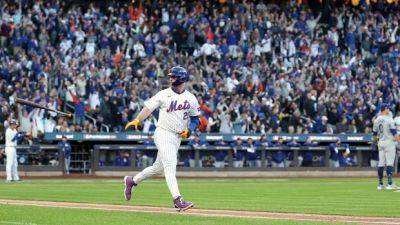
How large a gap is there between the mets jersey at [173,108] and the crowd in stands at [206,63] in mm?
17156

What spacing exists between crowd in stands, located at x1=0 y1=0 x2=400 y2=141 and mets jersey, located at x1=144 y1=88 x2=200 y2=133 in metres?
17.2

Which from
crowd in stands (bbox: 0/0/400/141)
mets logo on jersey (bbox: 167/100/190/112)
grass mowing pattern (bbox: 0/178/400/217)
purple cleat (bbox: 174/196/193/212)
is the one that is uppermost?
crowd in stands (bbox: 0/0/400/141)

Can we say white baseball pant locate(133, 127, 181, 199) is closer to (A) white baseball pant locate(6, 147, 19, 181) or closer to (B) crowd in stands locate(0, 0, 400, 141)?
(A) white baseball pant locate(6, 147, 19, 181)

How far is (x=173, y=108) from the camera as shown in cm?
1457

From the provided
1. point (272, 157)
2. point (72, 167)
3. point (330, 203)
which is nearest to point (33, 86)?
point (72, 167)

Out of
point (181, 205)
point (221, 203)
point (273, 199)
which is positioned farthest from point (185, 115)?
point (273, 199)

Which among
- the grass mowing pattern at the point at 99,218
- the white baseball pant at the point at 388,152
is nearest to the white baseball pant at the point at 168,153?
the grass mowing pattern at the point at 99,218

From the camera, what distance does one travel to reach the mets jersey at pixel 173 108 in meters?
14.5

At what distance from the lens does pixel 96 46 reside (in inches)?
1432

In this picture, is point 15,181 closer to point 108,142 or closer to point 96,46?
point 108,142

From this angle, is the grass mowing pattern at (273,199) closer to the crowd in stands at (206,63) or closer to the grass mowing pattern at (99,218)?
the grass mowing pattern at (99,218)

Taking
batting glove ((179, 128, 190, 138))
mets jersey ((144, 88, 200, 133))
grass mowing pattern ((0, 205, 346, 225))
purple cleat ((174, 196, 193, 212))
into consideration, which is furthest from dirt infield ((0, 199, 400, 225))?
mets jersey ((144, 88, 200, 133))

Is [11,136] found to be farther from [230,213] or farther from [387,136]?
[230,213]

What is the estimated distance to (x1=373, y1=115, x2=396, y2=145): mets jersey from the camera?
22.7 metres
